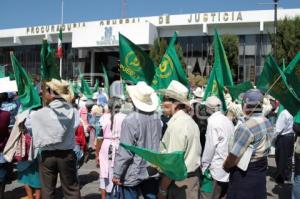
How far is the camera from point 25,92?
6062 mm

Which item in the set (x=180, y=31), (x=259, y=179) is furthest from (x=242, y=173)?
(x=180, y=31)

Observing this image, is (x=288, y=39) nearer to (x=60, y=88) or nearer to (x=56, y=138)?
(x=60, y=88)

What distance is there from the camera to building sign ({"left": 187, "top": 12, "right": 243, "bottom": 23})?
2927 cm

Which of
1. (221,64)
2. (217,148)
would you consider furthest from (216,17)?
(217,148)

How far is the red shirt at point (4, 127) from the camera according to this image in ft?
17.4

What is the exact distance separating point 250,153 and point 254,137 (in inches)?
6.4

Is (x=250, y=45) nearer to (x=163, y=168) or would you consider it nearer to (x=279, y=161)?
(x=279, y=161)

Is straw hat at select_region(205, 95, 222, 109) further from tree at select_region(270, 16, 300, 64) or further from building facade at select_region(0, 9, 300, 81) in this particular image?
building facade at select_region(0, 9, 300, 81)

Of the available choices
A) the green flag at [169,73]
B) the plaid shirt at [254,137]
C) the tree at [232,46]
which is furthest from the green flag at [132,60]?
the tree at [232,46]

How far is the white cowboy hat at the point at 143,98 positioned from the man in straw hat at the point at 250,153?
0.97 metres

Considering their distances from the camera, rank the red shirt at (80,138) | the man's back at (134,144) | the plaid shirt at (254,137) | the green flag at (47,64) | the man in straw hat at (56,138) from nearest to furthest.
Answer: the plaid shirt at (254,137), the man's back at (134,144), the man in straw hat at (56,138), the green flag at (47,64), the red shirt at (80,138)

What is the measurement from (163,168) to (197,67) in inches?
1128

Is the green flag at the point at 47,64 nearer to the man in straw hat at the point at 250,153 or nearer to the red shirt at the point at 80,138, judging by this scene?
the red shirt at the point at 80,138

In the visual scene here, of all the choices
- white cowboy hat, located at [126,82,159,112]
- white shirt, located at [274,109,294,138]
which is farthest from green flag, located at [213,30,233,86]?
white cowboy hat, located at [126,82,159,112]
